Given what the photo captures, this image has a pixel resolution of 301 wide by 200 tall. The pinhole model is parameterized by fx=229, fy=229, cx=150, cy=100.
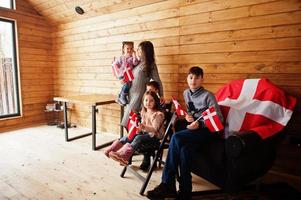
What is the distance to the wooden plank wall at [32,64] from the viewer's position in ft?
13.4

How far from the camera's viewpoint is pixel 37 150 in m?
3.02

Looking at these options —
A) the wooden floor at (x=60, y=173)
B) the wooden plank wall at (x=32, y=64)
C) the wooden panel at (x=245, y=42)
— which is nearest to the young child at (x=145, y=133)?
the wooden floor at (x=60, y=173)

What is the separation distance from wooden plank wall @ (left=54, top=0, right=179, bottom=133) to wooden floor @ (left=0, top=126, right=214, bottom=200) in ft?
3.02

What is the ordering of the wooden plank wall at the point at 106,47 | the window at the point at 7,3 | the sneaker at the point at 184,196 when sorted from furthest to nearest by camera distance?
the window at the point at 7,3, the wooden plank wall at the point at 106,47, the sneaker at the point at 184,196

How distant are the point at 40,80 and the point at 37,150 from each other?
190 cm

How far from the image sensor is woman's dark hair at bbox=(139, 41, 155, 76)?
2523 millimetres

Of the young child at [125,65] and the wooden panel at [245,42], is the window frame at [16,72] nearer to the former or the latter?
the young child at [125,65]

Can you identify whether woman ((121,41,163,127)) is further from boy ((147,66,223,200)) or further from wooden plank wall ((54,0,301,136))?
boy ((147,66,223,200))

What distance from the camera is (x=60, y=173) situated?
235 centimetres

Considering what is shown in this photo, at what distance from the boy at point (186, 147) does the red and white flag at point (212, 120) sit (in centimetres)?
6

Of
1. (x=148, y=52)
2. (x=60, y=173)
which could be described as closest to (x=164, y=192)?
(x=60, y=173)

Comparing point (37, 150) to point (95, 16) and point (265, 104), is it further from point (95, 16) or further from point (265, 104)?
point (265, 104)

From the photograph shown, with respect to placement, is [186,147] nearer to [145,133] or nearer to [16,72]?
[145,133]

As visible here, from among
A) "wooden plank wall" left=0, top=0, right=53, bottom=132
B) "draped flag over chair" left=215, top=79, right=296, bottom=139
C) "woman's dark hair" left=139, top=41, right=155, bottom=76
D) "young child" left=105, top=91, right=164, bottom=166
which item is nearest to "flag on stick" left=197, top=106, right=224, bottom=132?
"draped flag over chair" left=215, top=79, right=296, bottom=139
